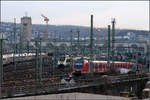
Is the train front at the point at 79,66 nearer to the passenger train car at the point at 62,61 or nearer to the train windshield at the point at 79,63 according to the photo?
the train windshield at the point at 79,63

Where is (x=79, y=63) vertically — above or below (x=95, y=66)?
above

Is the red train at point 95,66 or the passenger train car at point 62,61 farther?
the passenger train car at point 62,61

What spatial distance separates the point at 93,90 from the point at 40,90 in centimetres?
398

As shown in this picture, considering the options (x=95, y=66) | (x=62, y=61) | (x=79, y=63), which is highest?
(x=79, y=63)

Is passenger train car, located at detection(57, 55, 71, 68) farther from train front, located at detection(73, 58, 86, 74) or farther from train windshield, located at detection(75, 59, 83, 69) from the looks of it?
train windshield, located at detection(75, 59, 83, 69)

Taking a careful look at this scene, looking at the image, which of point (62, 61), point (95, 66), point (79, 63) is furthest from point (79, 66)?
point (62, 61)

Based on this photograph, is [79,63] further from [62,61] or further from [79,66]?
[62,61]

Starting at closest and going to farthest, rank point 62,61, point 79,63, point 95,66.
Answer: point 79,63, point 95,66, point 62,61

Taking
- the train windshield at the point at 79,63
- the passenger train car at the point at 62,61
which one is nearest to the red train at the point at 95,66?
the train windshield at the point at 79,63

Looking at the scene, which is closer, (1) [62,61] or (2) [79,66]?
(2) [79,66]

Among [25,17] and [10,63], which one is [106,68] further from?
[25,17]

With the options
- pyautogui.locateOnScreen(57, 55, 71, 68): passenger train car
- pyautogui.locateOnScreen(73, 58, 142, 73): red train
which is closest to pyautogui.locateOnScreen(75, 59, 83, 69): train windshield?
pyautogui.locateOnScreen(73, 58, 142, 73): red train

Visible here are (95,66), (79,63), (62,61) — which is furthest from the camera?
(62,61)

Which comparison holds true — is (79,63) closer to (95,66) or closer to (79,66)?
(79,66)
